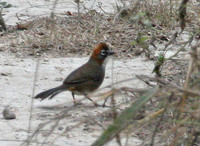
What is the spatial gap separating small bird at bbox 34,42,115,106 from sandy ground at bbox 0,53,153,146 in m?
0.11

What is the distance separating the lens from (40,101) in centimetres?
554

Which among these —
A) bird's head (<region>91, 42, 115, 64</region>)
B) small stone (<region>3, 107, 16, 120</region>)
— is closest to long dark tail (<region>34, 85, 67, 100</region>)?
small stone (<region>3, 107, 16, 120</region>)

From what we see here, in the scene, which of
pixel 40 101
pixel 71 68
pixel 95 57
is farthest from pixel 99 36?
pixel 40 101

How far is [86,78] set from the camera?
573 cm

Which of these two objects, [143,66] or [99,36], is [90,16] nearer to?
[99,36]

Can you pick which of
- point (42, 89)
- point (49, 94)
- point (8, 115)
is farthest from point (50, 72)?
point (8, 115)

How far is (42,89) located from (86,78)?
525 mm

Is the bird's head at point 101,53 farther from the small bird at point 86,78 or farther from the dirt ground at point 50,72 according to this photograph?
the dirt ground at point 50,72

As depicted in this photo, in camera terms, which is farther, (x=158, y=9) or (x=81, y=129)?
(x=158, y=9)

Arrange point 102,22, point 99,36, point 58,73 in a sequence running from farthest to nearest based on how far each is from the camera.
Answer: point 102,22 → point 99,36 → point 58,73

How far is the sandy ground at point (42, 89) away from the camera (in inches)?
180

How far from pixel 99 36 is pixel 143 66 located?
109 centimetres

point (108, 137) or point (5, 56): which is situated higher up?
point (108, 137)

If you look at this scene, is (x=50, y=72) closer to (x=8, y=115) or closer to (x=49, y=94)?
(x=49, y=94)
